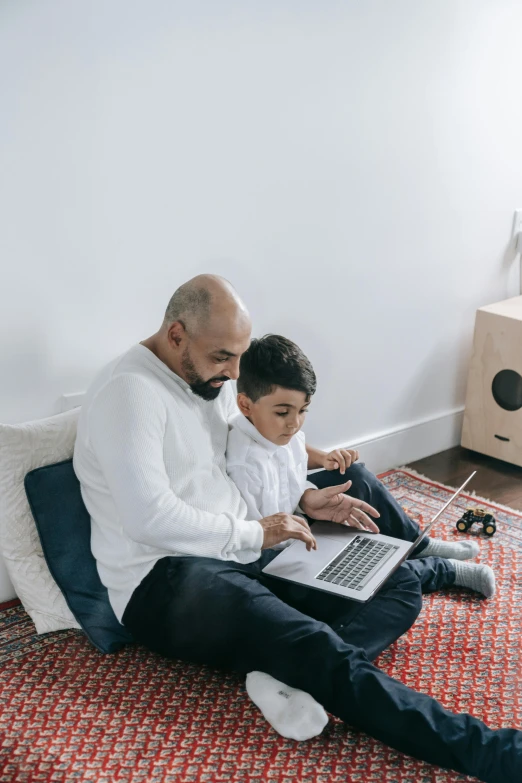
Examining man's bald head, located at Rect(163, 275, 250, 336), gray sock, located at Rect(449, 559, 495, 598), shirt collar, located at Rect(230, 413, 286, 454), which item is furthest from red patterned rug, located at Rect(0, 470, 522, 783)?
man's bald head, located at Rect(163, 275, 250, 336)

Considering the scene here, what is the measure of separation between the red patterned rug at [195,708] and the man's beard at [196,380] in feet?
1.89

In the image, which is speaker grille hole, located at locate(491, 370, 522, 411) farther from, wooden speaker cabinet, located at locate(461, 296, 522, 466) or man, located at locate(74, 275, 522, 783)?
man, located at locate(74, 275, 522, 783)

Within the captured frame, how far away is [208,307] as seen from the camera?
1723 millimetres

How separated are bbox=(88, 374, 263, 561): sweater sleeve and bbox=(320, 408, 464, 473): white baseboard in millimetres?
1104

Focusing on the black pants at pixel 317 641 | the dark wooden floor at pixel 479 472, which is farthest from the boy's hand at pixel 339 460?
the dark wooden floor at pixel 479 472

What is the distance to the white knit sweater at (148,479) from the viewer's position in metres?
1.62

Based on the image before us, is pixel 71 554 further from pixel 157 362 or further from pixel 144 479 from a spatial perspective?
pixel 157 362

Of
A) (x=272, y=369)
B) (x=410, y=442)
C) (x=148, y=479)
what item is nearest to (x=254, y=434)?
(x=272, y=369)

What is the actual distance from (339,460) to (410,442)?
1018mm

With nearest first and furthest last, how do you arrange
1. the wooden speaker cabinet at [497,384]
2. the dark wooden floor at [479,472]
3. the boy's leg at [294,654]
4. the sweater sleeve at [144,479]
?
the boy's leg at [294,654] → the sweater sleeve at [144,479] → the dark wooden floor at [479,472] → the wooden speaker cabinet at [497,384]

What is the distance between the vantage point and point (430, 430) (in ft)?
10.1

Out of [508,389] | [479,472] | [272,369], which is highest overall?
[272,369]

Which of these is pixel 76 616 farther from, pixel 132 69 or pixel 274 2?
pixel 274 2

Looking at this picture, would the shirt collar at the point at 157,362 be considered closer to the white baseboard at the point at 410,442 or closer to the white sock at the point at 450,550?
the white sock at the point at 450,550
